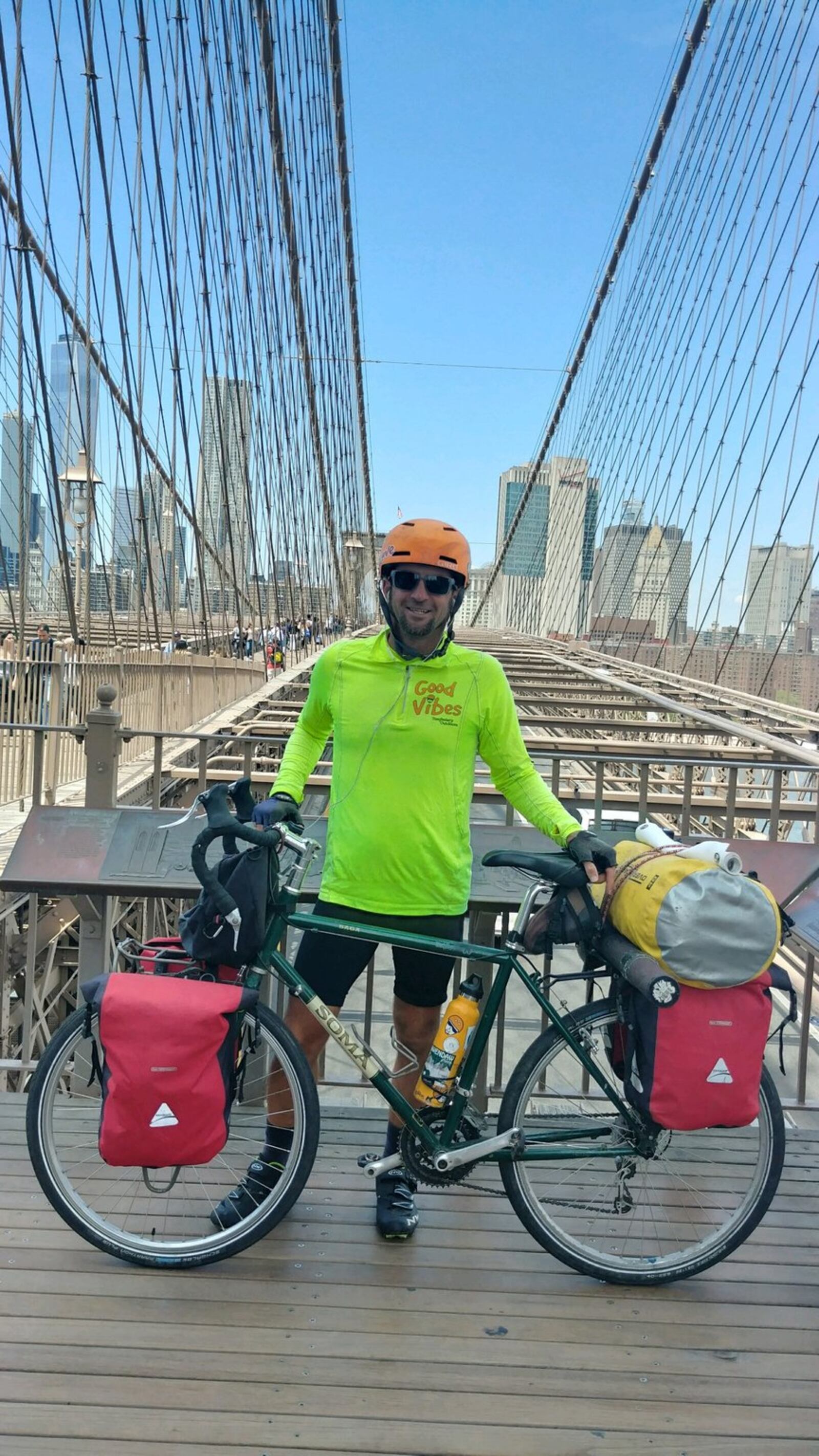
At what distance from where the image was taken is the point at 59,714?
8156mm

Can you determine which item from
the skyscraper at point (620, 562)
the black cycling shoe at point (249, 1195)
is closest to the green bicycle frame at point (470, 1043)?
the black cycling shoe at point (249, 1195)

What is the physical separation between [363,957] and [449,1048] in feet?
0.74

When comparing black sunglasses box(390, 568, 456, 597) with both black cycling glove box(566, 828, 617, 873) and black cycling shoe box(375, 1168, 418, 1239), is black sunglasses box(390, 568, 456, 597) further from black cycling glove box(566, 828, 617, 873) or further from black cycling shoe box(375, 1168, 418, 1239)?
black cycling shoe box(375, 1168, 418, 1239)

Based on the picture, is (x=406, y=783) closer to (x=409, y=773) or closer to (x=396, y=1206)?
(x=409, y=773)

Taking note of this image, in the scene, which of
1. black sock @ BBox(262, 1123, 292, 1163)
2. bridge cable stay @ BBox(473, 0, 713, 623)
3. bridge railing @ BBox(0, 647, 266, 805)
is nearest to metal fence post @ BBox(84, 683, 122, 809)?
black sock @ BBox(262, 1123, 292, 1163)

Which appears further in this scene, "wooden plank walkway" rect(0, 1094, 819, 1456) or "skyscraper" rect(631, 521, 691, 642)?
"skyscraper" rect(631, 521, 691, 642)

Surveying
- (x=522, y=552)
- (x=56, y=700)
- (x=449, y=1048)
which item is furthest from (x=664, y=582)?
(x=522, y=552)

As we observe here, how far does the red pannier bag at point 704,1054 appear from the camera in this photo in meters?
1.85

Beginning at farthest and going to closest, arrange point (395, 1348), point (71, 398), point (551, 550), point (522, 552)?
point (522, 552) → point (551, 550) → point (71, 398) → point (395, 1348)

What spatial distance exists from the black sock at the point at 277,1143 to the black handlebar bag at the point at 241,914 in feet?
1.11

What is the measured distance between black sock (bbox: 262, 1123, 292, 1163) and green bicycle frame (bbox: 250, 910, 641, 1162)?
0.18 m

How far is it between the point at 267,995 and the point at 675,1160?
2.93 feet

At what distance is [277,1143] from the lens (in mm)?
2027

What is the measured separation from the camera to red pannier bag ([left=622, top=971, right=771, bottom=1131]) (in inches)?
72.7
